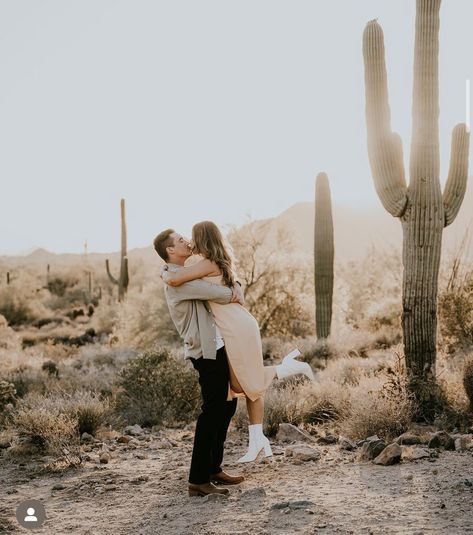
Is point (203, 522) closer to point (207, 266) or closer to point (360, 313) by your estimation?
point (207, 266)

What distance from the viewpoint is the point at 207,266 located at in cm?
573

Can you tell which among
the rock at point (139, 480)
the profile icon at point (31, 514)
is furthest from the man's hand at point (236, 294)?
the profile icon at point (31, 514)

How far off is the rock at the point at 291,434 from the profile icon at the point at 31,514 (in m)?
3.10

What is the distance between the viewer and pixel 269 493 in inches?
226

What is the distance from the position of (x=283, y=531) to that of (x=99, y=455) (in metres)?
3.27

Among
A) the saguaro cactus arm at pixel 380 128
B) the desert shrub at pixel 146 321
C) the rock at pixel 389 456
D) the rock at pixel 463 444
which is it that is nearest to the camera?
the rock at pixel 389 456

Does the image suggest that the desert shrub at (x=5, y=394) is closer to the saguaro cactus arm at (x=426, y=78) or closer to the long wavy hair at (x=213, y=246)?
the long wavy hair at (x=213, y=246)

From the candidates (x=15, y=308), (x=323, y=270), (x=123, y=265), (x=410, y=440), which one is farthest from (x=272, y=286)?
(x=15, y=308)

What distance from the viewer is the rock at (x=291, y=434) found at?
26.2 feet

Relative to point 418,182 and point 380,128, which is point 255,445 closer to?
point 418,182

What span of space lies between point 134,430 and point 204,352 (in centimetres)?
384

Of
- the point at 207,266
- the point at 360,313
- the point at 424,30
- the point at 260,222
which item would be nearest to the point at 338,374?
the point at 424,30

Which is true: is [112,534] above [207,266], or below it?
below

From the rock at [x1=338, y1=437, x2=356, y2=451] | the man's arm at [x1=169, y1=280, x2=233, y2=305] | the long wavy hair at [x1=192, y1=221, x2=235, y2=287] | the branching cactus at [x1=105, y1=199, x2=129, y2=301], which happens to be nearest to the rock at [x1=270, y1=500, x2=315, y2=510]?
the man's arm at [x1=169, y1=280, x2=233, y2=305]
